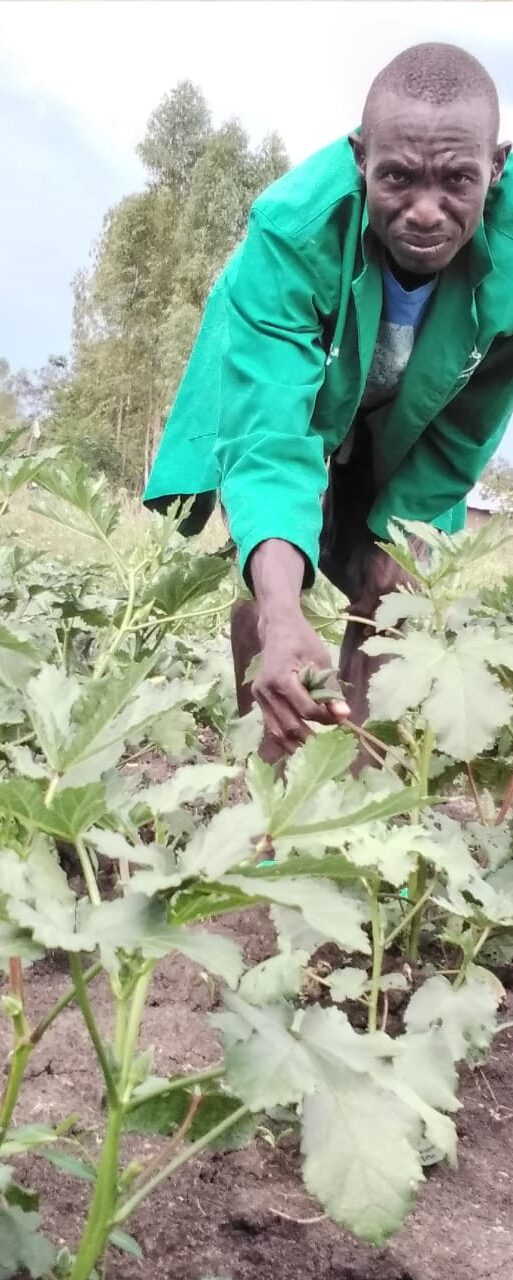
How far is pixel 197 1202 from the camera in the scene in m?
1.06

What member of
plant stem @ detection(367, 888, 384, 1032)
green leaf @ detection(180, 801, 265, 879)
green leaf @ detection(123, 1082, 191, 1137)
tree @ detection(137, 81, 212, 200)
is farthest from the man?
tree @ detection(137, 81, 212, 200)

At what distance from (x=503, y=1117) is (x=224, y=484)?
90 cm

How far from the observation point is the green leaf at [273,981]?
85 cm

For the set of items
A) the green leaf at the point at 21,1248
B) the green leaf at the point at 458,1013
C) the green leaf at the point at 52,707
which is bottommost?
the green leaf at the point at 458,1013

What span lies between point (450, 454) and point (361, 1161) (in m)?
1.80

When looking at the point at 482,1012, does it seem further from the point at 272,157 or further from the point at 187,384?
the point at 272,157

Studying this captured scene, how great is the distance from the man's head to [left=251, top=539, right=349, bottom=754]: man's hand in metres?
0.49

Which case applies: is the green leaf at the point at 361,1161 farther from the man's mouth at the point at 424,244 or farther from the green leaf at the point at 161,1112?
the man's mouth at the point at 424,244

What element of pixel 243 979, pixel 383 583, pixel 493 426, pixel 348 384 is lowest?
pixel 383 583

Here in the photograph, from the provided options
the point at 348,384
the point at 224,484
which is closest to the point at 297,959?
the point at 224,484

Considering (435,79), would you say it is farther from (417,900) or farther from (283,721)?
(417,900)

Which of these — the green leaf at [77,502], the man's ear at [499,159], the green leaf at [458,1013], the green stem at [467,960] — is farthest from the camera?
the man's ear at [499,159]

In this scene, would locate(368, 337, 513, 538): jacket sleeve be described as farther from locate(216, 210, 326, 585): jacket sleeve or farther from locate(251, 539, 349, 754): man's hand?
locate(251, 539, 349, 754): man's hand

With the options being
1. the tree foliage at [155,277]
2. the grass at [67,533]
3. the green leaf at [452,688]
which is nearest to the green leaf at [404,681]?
the green leaf at [452,688]
